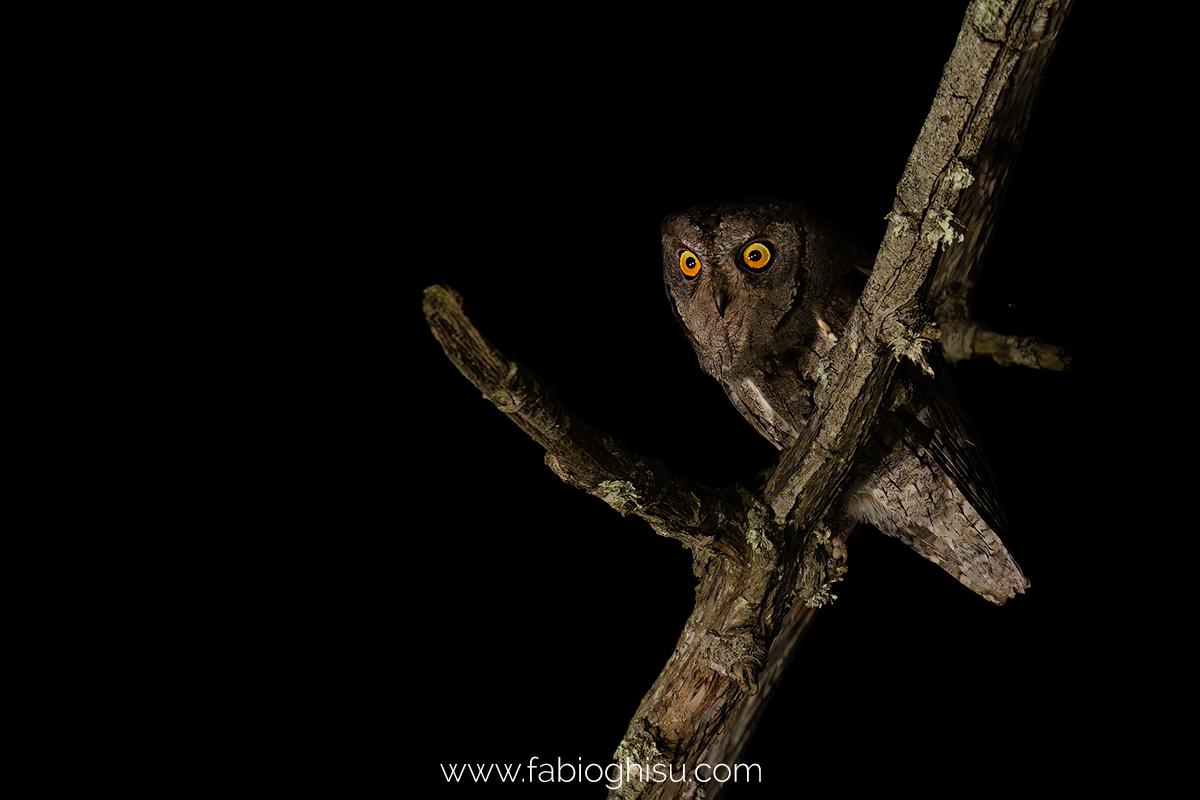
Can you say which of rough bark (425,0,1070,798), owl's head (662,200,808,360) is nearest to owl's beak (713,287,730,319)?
owl's head (662,200,808,360)

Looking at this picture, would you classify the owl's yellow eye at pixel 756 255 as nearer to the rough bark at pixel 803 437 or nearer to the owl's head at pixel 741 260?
the owl's head at pixel 741 260

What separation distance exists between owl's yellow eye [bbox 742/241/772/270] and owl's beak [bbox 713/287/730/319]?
0.25 feet

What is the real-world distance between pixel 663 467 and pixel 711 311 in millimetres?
469

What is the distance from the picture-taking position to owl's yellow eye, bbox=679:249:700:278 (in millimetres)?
1648

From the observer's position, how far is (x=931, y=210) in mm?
1227

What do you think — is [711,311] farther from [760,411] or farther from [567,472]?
[567,472]

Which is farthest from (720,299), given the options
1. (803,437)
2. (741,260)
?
(803,437)

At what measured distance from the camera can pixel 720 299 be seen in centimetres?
163

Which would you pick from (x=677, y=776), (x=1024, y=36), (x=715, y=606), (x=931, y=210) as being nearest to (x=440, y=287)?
(x=931, y=210)

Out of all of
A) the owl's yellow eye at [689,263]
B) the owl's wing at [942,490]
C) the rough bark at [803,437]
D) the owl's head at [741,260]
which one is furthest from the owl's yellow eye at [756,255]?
the owl's wing at [942,490]

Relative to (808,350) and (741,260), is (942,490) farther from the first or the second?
(741,260)

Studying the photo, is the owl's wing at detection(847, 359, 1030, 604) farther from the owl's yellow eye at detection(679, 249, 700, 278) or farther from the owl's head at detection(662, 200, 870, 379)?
the owl's yellow eye at detection(679, 249, 700, 278)

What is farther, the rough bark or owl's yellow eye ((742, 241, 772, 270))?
owl's yellow eye ((742, 241, 772, 270))

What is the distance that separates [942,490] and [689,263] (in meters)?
0.73
